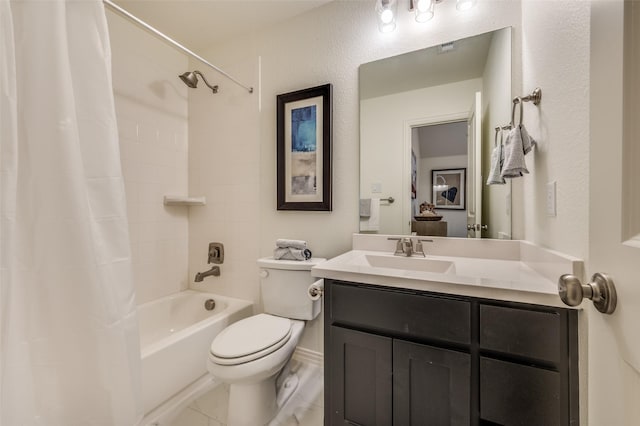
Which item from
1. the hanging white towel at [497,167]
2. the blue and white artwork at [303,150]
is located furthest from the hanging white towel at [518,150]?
the blue and white artwork at [303,150]

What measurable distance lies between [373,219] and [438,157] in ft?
1.62

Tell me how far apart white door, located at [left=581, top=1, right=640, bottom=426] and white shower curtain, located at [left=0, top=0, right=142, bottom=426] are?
1116 mm

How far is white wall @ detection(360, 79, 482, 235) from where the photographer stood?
56.4 inches

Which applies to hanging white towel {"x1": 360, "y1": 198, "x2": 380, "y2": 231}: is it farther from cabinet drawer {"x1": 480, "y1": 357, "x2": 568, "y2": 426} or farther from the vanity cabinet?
cabinet drawer {"x1": 480, "y1": 357, "x2": 568, "y2": 426}

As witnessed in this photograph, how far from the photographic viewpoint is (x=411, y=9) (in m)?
1.39

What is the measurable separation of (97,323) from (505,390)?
4.01 feet

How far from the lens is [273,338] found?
4.28 ft

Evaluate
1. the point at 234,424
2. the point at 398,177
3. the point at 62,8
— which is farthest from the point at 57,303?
the point at 398,177

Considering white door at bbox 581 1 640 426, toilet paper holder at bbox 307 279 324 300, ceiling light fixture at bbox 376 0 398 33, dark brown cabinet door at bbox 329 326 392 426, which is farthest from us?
ceiling light fixture at bbox 376 0 398 33

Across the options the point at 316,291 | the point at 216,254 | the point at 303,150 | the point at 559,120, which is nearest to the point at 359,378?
the point at 316,291

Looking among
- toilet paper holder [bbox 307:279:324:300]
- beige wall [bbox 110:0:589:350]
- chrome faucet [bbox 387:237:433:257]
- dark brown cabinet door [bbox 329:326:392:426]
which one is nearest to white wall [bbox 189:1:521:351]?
beige wall [bbox 110:0:589:350]

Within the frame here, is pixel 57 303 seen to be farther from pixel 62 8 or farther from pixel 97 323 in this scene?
pixel 62 8

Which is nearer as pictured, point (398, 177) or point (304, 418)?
point (304, 418)

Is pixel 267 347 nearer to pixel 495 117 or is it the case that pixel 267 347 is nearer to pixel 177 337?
pixel 177 337
